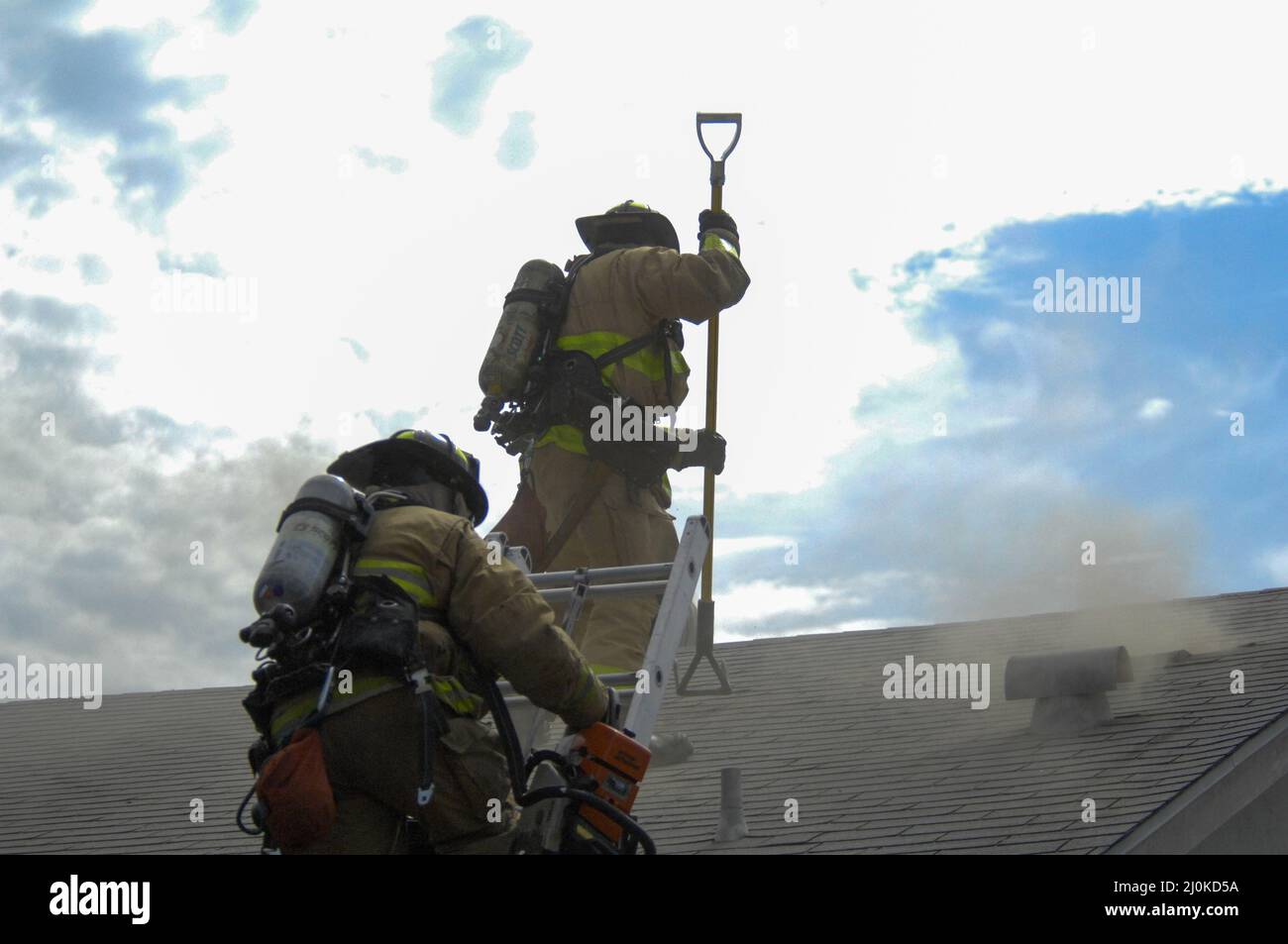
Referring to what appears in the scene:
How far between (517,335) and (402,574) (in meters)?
2.56

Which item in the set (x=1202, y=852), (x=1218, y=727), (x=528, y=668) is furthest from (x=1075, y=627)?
(x=528, y=668)

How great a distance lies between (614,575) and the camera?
5457 mm

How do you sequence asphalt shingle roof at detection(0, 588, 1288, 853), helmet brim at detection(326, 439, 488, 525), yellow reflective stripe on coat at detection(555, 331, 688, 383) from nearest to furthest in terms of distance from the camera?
1. helmet brim at detection(326, 439, 488, 525)
2. asphalt shingle roof at detection(0, 588, 1288, 853)
3. yellow reflective stripe on coat at detection(555, 331, 688, 383)

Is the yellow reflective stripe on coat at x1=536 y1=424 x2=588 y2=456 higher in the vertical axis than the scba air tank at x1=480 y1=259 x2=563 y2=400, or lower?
lower

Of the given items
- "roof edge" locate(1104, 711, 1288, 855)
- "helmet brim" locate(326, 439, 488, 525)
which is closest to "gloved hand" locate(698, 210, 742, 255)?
"helmet brim" locate(326, 439, 488, 525)

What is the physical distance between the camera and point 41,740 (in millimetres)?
9789

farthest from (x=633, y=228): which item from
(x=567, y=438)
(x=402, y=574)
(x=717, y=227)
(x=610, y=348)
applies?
(x=402, y=574)

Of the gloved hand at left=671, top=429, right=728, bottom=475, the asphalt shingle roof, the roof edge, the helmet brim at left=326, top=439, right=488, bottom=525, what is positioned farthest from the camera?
the gloved hand at left=671, top=429, right=728, bottom=475

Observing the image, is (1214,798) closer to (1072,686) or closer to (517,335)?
(1072,686)

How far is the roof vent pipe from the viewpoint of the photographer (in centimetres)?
657

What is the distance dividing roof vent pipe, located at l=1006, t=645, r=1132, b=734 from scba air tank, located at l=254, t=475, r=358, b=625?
353 cm

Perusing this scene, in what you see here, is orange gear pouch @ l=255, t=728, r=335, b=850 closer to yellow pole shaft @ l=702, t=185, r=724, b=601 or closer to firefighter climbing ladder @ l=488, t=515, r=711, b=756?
firefighter climbing ladder @ l=488, t=515, r=711, b=756

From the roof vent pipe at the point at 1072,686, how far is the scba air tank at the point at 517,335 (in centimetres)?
251

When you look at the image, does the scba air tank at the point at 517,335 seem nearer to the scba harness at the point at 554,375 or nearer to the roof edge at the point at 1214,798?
the scba harness at the point at 554,375
